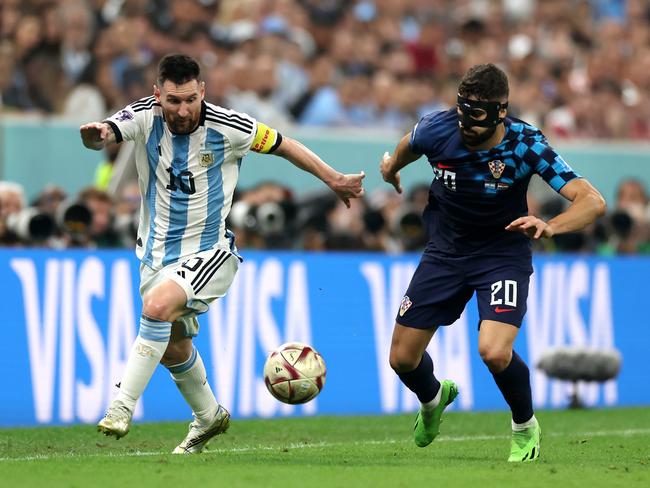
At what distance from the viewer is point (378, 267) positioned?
14070 mm

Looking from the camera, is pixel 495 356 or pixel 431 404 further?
pixel 431 404

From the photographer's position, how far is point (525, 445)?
353 inches

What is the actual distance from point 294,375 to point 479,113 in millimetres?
2119

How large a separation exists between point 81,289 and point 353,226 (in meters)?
3.79

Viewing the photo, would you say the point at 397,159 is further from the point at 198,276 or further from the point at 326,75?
the point at 326,75

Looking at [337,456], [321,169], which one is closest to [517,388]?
[337,456]

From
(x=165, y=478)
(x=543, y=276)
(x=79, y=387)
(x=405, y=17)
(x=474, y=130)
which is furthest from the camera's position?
(x=405, y=17)

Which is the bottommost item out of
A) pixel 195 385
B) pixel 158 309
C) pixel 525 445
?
pixel 525 445

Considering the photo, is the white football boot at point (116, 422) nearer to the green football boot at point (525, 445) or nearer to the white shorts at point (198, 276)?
the white shorts at point (198, 276)

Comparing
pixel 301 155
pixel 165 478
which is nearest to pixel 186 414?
pixel 301 155

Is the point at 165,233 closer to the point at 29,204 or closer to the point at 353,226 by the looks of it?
the point at 29,204

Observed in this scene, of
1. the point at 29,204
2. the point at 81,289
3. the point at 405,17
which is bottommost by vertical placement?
the point at 81,289

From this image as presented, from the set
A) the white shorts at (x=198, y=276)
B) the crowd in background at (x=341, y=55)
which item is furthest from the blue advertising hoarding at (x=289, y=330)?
the white shorts at (x=198, y=276)

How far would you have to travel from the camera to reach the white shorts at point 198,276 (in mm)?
8578
